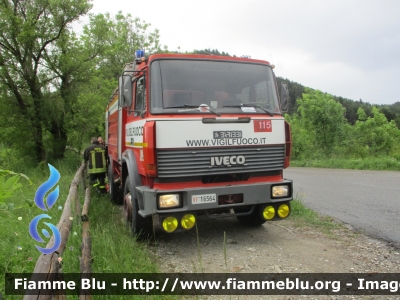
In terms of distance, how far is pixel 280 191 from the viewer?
5270 millimetres

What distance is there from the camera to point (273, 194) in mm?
5211

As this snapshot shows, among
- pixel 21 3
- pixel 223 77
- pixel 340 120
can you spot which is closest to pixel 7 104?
pixel 21 3

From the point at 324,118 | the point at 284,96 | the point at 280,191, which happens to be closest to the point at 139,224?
the point at 280,191

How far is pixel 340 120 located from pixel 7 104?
2138cm

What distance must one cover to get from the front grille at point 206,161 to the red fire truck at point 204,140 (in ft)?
0.04

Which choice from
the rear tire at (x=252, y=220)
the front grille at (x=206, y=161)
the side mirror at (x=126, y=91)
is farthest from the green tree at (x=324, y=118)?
the side mirror at (x=126, y=91)

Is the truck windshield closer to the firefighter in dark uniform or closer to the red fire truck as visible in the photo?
the red fire truck

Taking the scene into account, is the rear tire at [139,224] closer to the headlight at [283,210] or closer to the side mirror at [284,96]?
the headlight at [283,210]

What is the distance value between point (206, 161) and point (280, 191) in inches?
48.8

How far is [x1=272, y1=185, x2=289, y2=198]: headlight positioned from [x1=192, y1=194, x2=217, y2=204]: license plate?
0.96 m

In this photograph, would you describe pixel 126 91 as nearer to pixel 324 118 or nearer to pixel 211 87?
pixel 211 87

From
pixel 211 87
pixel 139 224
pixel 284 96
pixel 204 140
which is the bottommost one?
pixel 139 224

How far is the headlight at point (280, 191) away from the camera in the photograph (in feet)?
17.1

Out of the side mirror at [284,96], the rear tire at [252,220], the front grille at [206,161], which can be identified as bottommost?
the rear tire at [252,220]
